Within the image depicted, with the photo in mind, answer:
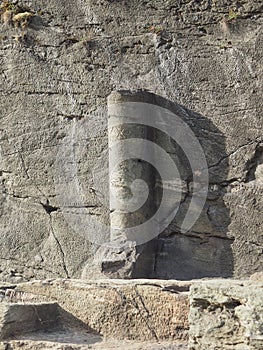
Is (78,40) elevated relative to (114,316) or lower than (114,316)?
elevated

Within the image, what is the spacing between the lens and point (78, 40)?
8.79 metres

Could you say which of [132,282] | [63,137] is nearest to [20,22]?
[63,137]

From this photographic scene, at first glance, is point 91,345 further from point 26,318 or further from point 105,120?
point 105,120

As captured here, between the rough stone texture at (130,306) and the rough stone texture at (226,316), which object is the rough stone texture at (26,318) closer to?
the rough stone texture at (130,306)

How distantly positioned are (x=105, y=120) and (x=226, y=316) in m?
3.58

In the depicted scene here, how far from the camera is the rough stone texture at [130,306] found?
6.12 m

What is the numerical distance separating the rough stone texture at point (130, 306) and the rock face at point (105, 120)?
1180 mm

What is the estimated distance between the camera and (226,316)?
5406 mm

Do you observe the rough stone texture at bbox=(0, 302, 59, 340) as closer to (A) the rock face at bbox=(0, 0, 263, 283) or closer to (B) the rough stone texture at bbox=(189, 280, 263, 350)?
(A) the rock face at bbox=(0, 0, 263, 283)

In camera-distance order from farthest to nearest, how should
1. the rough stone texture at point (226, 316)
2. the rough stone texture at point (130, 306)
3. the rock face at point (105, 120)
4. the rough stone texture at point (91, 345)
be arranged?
the rock face at point (105, 120), the rough stone texture at point (130, 306), the rough stone texture at point (91, 345), the rough stone texture at point (226, 316)

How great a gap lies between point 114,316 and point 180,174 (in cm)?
226

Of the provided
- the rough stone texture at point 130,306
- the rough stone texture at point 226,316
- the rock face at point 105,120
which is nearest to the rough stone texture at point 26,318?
the rough stone texture at point 130,306

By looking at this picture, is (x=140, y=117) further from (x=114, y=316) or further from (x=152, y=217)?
(x=114, y=316)

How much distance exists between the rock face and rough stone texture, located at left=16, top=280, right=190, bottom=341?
1180mm
